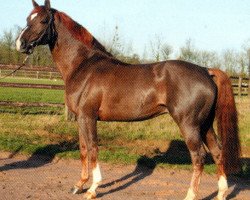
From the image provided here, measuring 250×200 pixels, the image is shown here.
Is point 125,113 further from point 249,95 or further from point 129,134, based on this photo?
point 249,95

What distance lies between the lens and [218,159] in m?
5.57

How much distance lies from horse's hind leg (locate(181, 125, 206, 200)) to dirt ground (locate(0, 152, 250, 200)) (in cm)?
44

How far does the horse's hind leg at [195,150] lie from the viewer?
17.1 ft

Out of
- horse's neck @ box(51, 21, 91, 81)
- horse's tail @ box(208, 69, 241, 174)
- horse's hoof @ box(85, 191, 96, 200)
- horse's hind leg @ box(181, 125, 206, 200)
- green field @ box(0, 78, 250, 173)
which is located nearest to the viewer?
horse's hind leg @ box(181, 125, 206, 200)

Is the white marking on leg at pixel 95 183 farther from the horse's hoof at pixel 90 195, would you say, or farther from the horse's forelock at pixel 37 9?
the horse's forelock at pixel 37 9

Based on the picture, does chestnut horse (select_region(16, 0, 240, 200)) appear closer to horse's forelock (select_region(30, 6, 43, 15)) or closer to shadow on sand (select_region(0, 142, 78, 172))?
horse's forelock (select_region(30, 6, 43, 15))

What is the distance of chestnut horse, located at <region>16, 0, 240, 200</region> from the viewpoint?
17.3 ft

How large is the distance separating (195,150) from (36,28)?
9.99 ft

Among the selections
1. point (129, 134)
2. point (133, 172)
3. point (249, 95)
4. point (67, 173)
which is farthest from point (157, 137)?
point (249, 95)

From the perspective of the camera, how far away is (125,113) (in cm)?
552

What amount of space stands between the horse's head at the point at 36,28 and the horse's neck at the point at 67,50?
0.23 meters

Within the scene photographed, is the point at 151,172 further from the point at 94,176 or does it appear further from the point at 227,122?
the point at 227,122

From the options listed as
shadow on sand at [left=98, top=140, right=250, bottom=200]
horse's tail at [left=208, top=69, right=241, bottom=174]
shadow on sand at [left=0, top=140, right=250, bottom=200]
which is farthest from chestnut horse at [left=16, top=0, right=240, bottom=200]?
shadow on sand at [left=0, top=140, right=250, bottom=200]

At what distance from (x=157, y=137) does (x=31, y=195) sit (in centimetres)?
582
